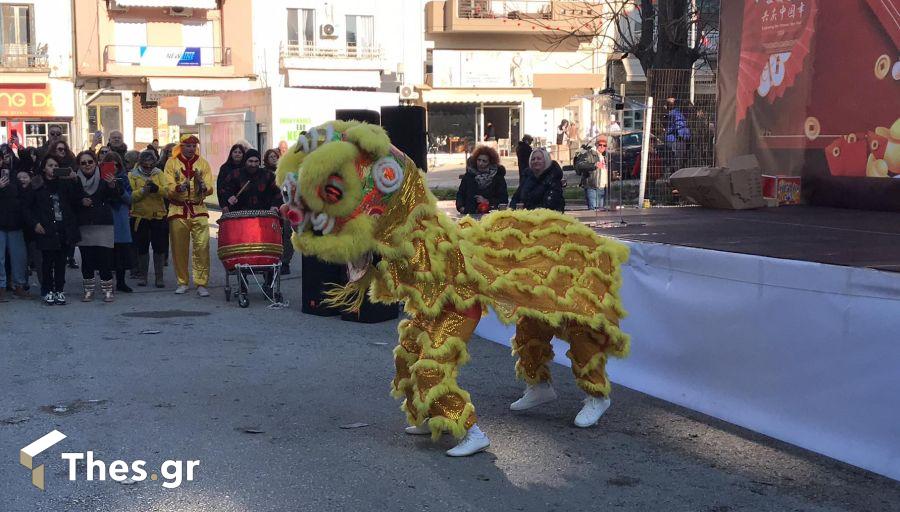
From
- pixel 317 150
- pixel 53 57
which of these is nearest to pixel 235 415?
pixel 317 150

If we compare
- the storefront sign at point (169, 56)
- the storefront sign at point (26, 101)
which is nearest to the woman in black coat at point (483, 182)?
the storefront sign at point (26, 101)

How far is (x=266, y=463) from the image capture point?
547cm

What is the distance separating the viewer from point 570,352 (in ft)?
20.7

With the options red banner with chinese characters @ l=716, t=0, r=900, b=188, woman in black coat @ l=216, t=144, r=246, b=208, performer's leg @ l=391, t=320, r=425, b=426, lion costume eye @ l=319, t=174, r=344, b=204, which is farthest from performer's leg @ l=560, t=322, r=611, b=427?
red banner with chinese characters @ l=716, t=0, r=900, b=188

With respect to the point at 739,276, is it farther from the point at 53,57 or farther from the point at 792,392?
the point at 53,57

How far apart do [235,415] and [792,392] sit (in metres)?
3.61

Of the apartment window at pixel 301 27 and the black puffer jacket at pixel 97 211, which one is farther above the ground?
the apartment window at pixel 301 27

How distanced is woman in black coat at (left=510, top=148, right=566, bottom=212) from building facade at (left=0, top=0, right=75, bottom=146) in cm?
3531

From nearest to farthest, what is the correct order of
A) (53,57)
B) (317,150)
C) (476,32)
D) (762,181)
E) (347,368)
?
(317,150) < (347,368) < (762,181) < (53,57) < (476,32)

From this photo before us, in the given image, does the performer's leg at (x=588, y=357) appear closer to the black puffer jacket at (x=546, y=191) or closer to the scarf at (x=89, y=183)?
the black puffer jacket at (x=546, y=191)

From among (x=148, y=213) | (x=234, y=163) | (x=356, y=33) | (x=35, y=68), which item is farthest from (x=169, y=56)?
(x=234, y=163)

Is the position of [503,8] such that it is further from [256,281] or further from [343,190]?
[343,190]

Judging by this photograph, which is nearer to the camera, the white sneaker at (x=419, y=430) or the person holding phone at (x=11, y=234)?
the white sneaker at (x=419, y=430)

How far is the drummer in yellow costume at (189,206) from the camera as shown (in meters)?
11.5
